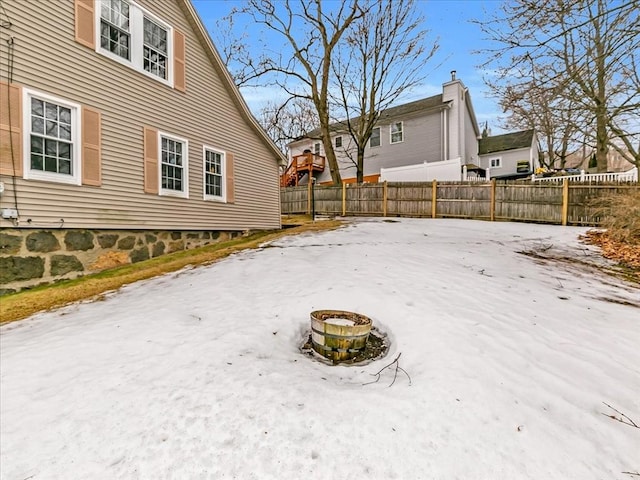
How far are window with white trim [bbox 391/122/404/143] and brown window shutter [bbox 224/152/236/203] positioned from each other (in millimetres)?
14419

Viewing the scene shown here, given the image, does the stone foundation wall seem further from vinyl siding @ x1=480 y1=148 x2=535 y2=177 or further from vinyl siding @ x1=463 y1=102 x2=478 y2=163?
vinyl siding @ x1=480 y1=148 x2=535 y2=177

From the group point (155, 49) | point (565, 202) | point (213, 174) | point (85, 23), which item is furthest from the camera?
point (565, 202)

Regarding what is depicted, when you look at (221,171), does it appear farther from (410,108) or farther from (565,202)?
(410,108)

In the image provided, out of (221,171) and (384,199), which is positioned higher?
(221,171)

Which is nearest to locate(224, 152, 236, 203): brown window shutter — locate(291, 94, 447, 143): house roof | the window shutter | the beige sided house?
the beige sided house

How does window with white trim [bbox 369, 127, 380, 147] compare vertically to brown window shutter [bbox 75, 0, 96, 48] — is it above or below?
above

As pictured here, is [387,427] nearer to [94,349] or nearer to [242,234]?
[94,349]

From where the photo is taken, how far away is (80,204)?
6.25 metres

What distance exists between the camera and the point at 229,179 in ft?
32.4

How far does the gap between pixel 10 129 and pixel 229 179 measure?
5.17m

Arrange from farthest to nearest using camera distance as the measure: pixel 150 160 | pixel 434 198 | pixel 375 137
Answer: pixel 375 137 → pixel 434 198 → pixel 150 160

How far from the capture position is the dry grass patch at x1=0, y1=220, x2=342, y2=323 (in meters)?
4.85

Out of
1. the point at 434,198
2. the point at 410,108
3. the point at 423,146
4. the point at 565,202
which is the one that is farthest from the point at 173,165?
the point at 410,108

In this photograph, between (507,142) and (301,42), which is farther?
(507,142)
